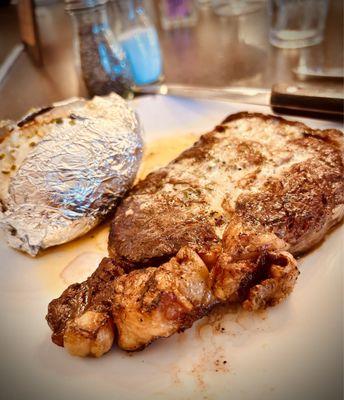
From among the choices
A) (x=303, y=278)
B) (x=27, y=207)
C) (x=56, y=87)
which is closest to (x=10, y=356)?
(x=27, y=207)

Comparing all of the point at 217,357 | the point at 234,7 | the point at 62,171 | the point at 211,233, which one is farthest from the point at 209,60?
the point at 217,357

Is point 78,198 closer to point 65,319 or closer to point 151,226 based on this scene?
point 151,226

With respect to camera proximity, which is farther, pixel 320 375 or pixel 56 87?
Answer: pixel 56 87

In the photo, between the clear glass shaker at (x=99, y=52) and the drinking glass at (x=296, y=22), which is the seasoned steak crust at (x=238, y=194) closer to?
the clear glass shaker at (x=99, y=52)

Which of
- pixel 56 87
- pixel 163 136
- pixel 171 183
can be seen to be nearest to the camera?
pixel 171 183

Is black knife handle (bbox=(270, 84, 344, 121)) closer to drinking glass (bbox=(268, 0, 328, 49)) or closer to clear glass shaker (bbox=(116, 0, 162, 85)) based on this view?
clear glass shaker (bbox=(116, 0, 162, 85))

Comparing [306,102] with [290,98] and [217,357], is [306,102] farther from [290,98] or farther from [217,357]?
[217,357]

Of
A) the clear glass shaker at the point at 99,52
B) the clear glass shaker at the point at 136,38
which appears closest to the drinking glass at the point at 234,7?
the clear glass shaker at the point at 136,38
